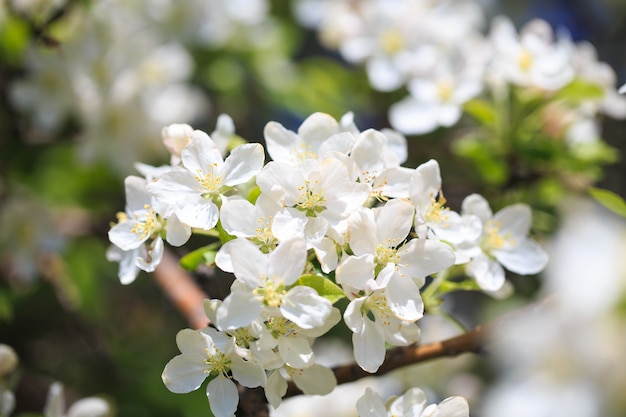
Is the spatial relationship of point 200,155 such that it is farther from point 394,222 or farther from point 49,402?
point 49,402

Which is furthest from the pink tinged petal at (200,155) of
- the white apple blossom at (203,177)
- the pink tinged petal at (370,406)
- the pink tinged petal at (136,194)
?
the pink tinged petal at (370,406)

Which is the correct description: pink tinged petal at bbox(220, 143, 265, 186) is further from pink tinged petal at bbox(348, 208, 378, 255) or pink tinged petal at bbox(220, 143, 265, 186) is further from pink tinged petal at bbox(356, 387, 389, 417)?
pink tinged petal at bbox(356, 387, 389, 417)

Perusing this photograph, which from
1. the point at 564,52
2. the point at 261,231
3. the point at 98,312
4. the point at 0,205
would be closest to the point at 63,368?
the point at 98,312

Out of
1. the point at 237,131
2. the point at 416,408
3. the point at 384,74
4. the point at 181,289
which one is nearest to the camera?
the point at 416,408

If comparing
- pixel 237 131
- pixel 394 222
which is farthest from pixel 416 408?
pixel 237 131

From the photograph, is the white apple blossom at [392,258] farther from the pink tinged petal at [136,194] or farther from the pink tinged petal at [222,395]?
the pink tinged petal at [136,194]

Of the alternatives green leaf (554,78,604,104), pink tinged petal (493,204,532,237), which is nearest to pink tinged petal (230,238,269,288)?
pink tinged petal (493,204,532,237)

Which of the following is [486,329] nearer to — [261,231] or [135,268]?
[261,231]
